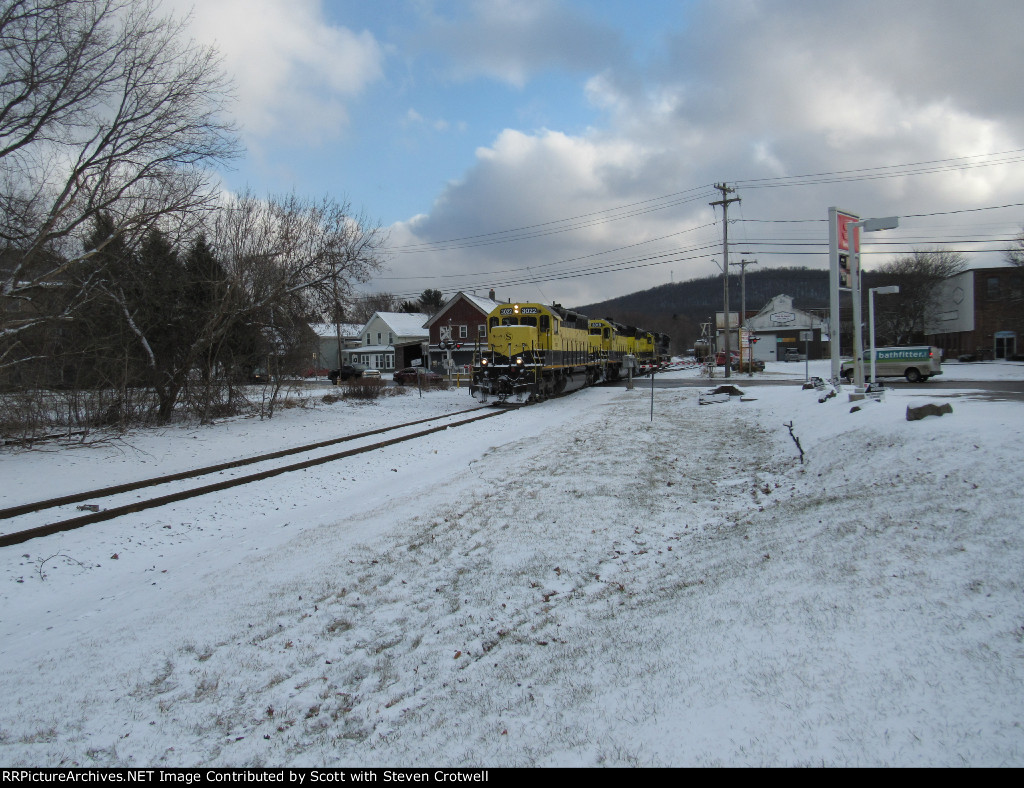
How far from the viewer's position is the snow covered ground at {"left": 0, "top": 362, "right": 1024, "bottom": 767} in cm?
321

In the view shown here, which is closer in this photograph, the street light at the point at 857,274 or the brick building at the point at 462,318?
the street light at the point at 857,274

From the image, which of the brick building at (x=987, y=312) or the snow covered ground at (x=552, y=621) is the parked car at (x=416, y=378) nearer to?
the snow covered ground at (x=552, y=621)

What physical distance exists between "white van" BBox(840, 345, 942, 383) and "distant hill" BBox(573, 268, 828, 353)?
329ft

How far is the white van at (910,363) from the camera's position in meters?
26.0

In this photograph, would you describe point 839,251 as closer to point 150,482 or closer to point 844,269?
point 844,269

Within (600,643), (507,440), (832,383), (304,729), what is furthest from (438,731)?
(832,383)

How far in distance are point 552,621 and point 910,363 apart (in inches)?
1107

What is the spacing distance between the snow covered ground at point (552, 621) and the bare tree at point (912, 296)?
53631 millimetres

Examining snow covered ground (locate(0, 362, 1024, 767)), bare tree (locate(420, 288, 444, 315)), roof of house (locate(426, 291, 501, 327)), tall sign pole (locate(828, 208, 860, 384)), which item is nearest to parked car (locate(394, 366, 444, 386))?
roof of house (locate(426, 291, 501, 327))

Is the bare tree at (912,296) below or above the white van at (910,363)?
above

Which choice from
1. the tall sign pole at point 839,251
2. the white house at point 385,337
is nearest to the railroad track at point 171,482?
the tall sign pole at point 839,251

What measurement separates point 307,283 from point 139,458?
30.3ft

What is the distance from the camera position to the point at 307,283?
20.0 m
